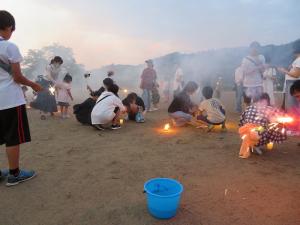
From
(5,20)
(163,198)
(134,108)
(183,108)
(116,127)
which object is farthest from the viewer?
(134,108)

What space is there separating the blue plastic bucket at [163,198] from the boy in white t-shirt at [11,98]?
1.85 metres

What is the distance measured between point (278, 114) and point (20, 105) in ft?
13.3

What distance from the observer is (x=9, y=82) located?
3.57 m

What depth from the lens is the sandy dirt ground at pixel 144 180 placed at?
2.99 metres

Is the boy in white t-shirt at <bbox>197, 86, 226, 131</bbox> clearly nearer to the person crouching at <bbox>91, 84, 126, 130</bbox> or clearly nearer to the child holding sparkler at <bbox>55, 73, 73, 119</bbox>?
the person crouching at <bbox>91, 84, 126, 130</bbox>

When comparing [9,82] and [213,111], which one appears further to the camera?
[213,111]

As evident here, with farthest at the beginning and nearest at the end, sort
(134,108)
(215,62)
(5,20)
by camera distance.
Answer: (215,62)
(134,108)
(5,20)

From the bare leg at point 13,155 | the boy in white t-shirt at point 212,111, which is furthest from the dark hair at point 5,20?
the boy in white t-shirt at point 212,111

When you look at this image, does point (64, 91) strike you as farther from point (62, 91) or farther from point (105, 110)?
point (105, 110)

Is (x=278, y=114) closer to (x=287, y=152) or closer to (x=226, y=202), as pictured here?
(x=287, y=152)

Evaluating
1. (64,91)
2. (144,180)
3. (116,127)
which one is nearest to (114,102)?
(116,127)

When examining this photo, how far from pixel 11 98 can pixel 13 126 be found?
0.36 metres

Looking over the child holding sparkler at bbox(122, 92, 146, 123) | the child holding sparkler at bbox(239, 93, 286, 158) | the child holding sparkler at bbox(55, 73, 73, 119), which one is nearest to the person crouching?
the child holding sparkler at bbox(122, 92, 146, 123)

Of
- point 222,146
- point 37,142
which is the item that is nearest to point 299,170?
point 222,146
